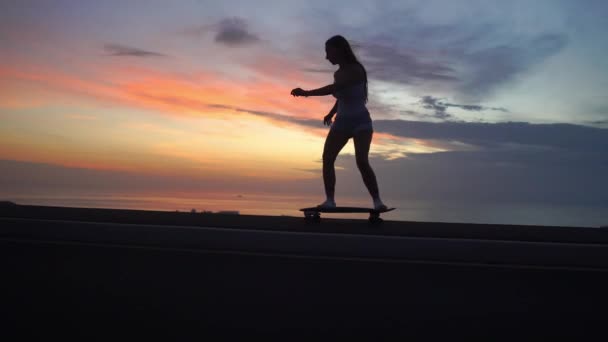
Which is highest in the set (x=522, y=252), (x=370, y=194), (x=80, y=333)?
(x=370, y=194)

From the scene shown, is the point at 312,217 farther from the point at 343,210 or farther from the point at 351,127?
the point at 351,127

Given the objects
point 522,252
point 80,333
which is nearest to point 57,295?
point 80,333

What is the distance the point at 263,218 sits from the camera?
29.7ft

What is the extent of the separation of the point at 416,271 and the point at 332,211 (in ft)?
13.1

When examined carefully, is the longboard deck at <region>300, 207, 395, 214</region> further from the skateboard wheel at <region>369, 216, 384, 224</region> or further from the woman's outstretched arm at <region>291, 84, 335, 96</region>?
the woman's outstretched arm at <region>291, 84, 335, 96</region>

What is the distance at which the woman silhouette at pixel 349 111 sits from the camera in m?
8.42

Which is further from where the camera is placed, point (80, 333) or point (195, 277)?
point (195, 277)

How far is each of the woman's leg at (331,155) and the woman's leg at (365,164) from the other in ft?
0.80

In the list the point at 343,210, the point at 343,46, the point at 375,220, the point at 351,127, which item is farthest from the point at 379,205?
the point at 343,46

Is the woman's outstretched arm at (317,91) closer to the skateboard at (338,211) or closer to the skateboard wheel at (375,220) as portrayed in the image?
the skateboard at (338,211)

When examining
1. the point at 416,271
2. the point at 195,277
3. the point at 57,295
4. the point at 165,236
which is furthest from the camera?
the point at 165,236

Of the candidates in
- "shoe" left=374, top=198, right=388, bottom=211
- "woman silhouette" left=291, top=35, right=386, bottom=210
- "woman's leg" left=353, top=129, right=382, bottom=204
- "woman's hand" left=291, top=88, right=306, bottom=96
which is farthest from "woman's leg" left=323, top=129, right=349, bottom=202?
"woman's hand" left=291, top=88, right=306, bottom=96

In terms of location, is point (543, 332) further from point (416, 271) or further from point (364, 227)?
point (364, 227)

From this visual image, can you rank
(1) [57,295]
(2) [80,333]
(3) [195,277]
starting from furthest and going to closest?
(3) [195,277] → (1) [57,295] → (2) [80,333]
